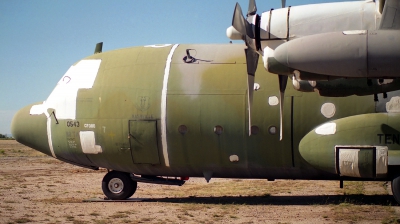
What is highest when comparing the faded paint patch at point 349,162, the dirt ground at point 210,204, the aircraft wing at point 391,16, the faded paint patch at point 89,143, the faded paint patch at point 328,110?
the aircraft wing at point 391,16

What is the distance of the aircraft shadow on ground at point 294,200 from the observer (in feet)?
57.0

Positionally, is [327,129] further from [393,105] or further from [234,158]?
[234,158]

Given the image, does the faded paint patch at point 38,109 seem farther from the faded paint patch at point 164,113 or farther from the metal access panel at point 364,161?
the metal access panel at point 364,161

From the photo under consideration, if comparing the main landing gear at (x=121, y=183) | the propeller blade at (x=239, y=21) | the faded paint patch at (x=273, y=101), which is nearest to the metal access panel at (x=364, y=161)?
the faded paint patch at (x=273, y=101)

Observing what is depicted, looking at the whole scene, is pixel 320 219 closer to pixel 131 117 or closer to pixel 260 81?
pixel 260 81

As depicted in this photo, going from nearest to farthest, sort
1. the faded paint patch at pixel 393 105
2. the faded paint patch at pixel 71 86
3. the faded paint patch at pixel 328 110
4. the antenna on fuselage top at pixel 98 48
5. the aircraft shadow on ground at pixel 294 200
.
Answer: the faded paint patch at pixel 393 105
the faded paint patch at pixel 328 110
the aircraft shadow on ground at pixel 294 200
the faded paint patch at pixel 71 86
the antenna on fuselage top at pixel 98 48

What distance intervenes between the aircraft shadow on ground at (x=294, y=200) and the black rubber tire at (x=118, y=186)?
70cm

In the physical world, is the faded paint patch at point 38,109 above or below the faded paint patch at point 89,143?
above

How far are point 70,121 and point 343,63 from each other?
35.6 feet

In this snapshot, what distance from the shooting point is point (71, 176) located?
29.6m

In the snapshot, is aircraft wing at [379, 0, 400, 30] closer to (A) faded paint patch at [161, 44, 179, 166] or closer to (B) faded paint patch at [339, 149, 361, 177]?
(B) faded paint patch at [339, 149, 361, 177]

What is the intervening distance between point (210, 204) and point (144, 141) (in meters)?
2.90

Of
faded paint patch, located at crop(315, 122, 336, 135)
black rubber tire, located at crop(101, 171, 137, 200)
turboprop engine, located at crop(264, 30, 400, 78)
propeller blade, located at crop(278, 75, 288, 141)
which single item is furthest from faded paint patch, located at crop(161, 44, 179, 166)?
turboprop engine, located at crop(264, 30, 400, 78)

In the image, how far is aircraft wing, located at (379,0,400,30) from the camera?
10.4 m
